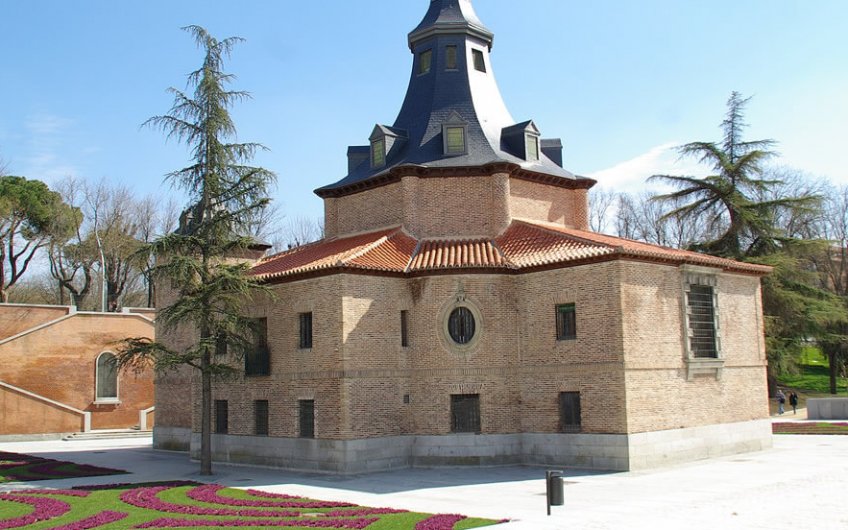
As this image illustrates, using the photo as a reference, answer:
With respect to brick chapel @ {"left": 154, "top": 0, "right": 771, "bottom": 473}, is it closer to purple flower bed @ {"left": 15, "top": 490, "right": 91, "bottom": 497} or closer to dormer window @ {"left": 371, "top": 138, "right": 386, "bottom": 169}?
dormer window @ {"left": 371, "top": 138, "right": 386, "bottom": 169}

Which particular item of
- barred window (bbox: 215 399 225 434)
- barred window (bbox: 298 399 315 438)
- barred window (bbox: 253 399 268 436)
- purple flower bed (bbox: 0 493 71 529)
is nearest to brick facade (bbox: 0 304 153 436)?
barred window (bbox: 215 399 225 434)

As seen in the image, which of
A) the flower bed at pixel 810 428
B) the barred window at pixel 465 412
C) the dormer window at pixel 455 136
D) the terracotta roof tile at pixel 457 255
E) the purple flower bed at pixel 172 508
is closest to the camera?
the purple flower bed at pixel 172 508

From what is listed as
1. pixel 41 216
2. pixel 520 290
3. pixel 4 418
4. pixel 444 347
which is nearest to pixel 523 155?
pixel 520 290

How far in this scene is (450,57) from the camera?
2870 cm

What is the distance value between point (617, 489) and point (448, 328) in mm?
7441

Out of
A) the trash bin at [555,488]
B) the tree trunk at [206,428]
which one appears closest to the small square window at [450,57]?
the tree trunk at [206,428]

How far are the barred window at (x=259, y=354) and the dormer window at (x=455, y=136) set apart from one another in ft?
27.2

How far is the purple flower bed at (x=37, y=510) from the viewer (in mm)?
13922

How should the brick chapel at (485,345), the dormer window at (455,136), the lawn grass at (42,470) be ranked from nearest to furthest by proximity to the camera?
the brick chapel at (485,345) < the lawn grass at (42,470) < the dormer window at (455,136)

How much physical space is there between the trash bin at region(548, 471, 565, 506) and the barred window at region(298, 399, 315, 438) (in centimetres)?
1024

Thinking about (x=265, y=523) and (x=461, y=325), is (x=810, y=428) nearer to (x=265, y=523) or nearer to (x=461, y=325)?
(x=461, y=325)

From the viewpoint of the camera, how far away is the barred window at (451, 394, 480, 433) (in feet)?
72.0

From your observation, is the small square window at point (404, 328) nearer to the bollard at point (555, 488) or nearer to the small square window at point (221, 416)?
the small square window at point (221, 416)

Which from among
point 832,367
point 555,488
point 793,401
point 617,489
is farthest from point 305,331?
point 832,367
